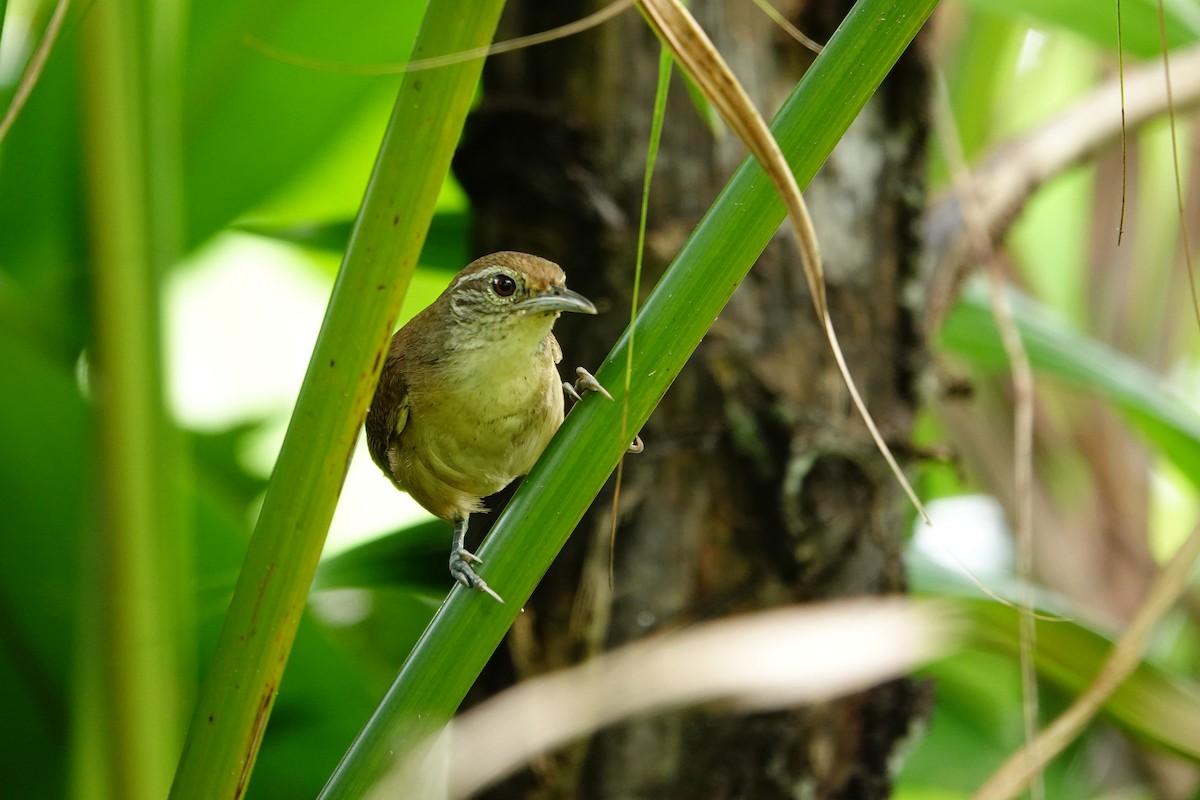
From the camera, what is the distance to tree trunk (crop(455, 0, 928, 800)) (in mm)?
2051

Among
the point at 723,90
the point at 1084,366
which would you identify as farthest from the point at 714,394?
the point at 723,90

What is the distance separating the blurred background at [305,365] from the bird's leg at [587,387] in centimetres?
33

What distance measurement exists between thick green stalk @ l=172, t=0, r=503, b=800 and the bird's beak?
707mm

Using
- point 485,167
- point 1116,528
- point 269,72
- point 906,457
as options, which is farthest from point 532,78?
point 1116,528

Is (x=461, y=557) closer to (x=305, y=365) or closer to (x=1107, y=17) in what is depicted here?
(x=305, y=365)

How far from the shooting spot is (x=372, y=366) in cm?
99

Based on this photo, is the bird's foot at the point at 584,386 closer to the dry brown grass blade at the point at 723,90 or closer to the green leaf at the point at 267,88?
the dry brown grass blade at the point at 723,90

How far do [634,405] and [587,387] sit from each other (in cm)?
58

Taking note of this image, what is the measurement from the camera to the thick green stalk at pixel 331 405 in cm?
95

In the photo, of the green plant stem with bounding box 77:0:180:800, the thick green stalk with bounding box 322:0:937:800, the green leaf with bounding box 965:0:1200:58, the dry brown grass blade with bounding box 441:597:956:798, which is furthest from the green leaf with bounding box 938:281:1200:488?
the green plant stem with bounding box 77:0:180:800

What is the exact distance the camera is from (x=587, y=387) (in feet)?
5.16

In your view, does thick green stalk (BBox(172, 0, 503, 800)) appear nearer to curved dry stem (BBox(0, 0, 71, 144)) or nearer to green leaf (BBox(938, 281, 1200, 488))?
curved dry stem (BBox(0, 0, 71, 144))

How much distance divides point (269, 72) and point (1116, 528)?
2.75 m

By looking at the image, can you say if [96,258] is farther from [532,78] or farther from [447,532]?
[532,78]
